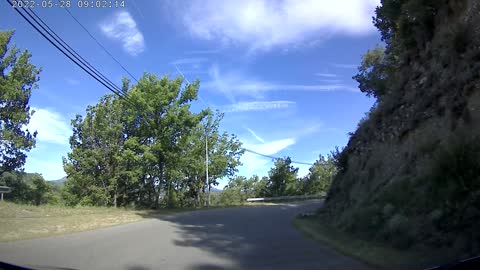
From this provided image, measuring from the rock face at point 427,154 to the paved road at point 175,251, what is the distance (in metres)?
1.71

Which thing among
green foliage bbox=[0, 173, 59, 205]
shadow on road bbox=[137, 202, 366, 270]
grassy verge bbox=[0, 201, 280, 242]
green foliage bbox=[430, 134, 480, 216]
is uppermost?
green foliage bbox=[0, 173, 59, 205]

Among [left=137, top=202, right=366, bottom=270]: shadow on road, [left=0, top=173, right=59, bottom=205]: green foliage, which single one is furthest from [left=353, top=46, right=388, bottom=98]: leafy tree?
[left=0, top=173, right=59, bottom=205]: green foliage

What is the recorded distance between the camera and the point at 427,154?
38.4ft

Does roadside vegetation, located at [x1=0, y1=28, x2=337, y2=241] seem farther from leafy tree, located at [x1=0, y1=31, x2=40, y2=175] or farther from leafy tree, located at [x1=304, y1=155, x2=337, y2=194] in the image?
leafy tree, located at [x1=304, y1=155, x2=337, y2=194]

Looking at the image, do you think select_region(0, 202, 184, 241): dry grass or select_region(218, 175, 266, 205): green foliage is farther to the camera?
select_region(218, 175, 266, 205): green foliage

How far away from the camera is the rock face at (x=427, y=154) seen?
29.9ft

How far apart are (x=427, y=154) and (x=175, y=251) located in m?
6.86

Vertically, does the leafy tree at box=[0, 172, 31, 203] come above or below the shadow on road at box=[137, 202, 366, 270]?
above

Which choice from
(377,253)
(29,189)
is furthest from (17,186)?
(377,253)

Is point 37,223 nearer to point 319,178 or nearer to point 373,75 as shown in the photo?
point 373,75

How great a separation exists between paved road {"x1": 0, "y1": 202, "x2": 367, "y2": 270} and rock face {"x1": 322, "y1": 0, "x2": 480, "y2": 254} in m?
1.71

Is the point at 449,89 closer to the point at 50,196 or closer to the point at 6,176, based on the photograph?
the point at 6,176

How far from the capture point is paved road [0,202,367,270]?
903 cm

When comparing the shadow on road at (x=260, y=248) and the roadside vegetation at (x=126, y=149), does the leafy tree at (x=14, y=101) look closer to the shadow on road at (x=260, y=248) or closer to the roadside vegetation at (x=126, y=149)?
the roadside vegetation at (x=126, y=149)
